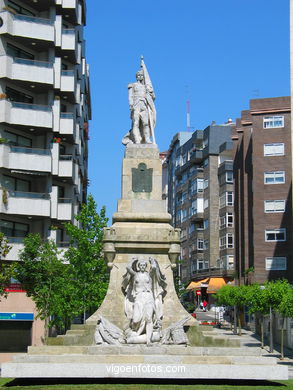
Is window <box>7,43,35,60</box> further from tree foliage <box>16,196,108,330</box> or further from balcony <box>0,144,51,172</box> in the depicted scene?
tree foliage <box>16,196,108,330</box>

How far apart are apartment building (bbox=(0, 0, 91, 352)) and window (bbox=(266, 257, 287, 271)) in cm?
2244

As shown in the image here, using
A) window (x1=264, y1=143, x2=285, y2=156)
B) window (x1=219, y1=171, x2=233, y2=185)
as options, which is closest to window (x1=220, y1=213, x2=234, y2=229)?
window (x1=219, y1=171, x2=233, y2=185)

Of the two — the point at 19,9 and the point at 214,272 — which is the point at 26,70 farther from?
the point at 214,272

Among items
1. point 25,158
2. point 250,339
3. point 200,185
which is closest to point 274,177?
point 250,339

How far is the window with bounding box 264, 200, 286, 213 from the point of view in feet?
225

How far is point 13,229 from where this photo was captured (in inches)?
1977

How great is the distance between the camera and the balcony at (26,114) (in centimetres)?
4916

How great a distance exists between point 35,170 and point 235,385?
108ft

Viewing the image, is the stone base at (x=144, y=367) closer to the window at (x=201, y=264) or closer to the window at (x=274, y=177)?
the window at (x=274, y=177)

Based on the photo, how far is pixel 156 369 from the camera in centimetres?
1930

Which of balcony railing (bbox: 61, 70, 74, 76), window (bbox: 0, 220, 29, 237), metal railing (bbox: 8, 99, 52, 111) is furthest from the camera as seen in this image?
balcony railing (bbox: 61, 70, 74, 76)

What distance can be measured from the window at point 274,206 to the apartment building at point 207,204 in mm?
22374

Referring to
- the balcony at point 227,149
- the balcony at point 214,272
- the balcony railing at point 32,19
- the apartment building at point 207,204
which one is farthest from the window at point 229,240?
the balcony railing at point 32,19
